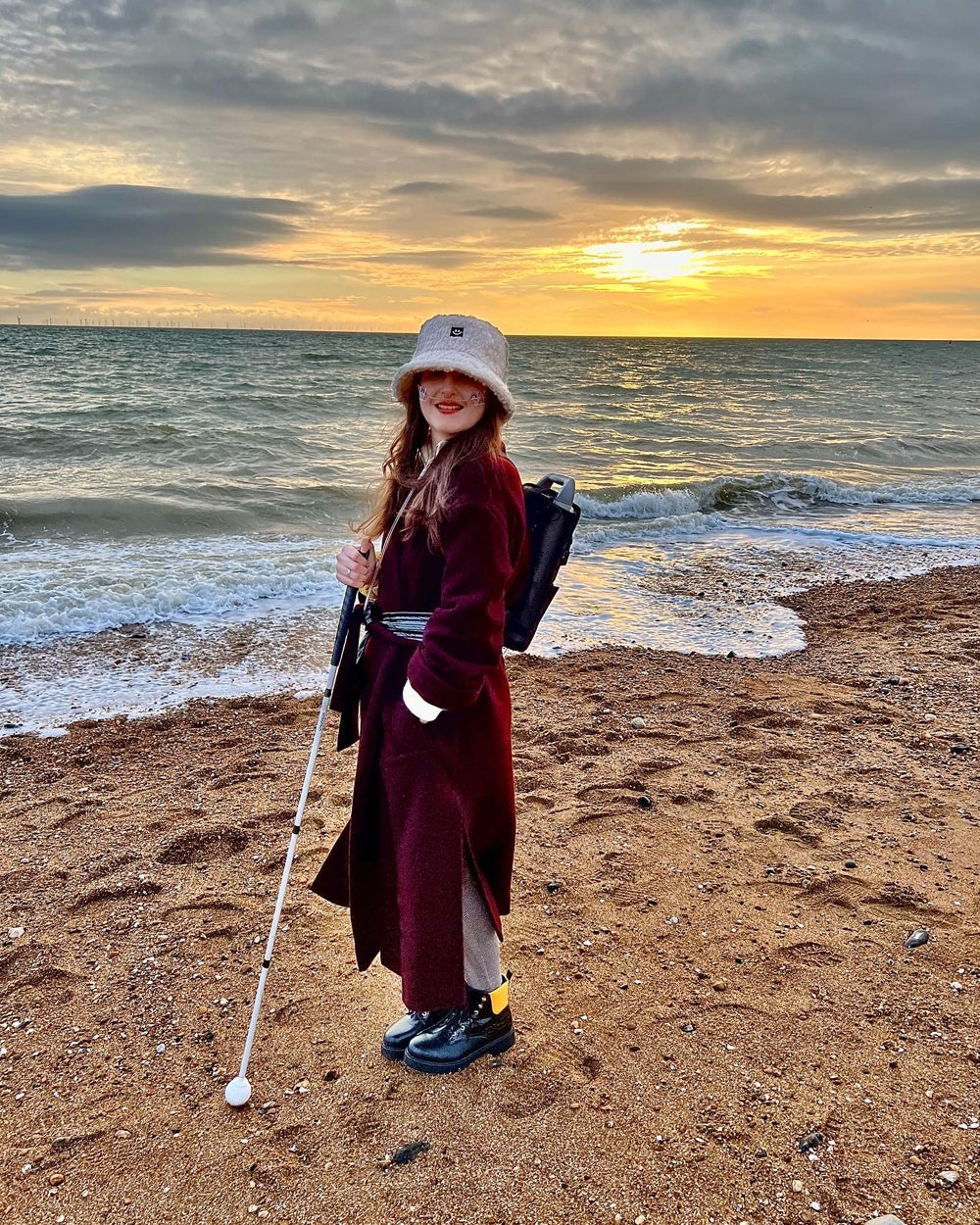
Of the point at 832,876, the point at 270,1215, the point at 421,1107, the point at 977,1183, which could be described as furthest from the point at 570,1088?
the point at 832,876

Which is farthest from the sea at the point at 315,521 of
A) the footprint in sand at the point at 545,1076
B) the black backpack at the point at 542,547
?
the black backpack at the point at 542,547

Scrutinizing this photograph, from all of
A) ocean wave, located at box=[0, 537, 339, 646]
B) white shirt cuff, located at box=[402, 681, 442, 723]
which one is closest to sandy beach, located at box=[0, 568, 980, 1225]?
white shirt cuff, located at box=[402, 681, 442, 723]

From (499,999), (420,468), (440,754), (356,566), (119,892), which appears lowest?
(119,892)

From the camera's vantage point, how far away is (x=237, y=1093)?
2643 millimetres

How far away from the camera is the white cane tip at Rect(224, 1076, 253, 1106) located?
2.64 m

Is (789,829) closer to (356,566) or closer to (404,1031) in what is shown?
(404,1031)

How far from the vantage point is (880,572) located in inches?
408

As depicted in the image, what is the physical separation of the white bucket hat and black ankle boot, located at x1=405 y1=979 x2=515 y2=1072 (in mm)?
1899

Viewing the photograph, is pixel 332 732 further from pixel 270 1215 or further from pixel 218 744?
pixel 270 1215

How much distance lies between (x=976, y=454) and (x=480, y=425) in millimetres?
24163

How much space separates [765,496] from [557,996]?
1421 centimetres

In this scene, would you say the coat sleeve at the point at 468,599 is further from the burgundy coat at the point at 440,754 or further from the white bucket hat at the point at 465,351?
the white bucket hat at the point at 465,351

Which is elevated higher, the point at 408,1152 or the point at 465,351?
the point at 465,351

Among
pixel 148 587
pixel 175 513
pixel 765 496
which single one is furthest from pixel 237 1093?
A: pixel 765 496
